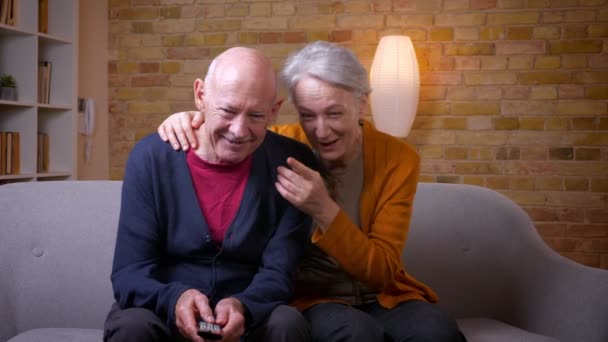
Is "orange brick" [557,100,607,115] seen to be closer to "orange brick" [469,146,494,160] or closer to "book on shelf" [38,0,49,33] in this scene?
"orange brick" [469,146,494,160]

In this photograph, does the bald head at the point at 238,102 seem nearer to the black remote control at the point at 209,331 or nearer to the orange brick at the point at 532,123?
the black remote control at the point at 209,331

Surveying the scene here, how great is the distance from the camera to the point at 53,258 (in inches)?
79.4

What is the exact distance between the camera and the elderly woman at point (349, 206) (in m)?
1.61

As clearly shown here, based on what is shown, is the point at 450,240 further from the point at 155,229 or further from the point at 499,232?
the point at 155,229

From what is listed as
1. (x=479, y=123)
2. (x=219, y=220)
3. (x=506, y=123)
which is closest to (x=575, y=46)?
(x=506, y=123)

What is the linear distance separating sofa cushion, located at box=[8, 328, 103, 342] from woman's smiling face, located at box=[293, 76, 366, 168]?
0.83 meters

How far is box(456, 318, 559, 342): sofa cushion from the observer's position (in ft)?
5.99

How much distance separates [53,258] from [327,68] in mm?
1061

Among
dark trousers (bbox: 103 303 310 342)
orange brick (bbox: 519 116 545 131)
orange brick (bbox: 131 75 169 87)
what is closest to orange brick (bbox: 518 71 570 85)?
orange brick (bbox: 519 116 545 131)

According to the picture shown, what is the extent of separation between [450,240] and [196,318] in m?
1.05

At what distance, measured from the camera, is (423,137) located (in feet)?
13.3

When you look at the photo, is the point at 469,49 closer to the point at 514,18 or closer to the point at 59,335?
the point at 514,18

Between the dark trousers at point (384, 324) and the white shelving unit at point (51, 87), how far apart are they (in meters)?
2.64

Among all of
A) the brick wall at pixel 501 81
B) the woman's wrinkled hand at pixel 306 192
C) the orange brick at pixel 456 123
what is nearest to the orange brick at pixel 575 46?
the brick wall at pixel 501 81
